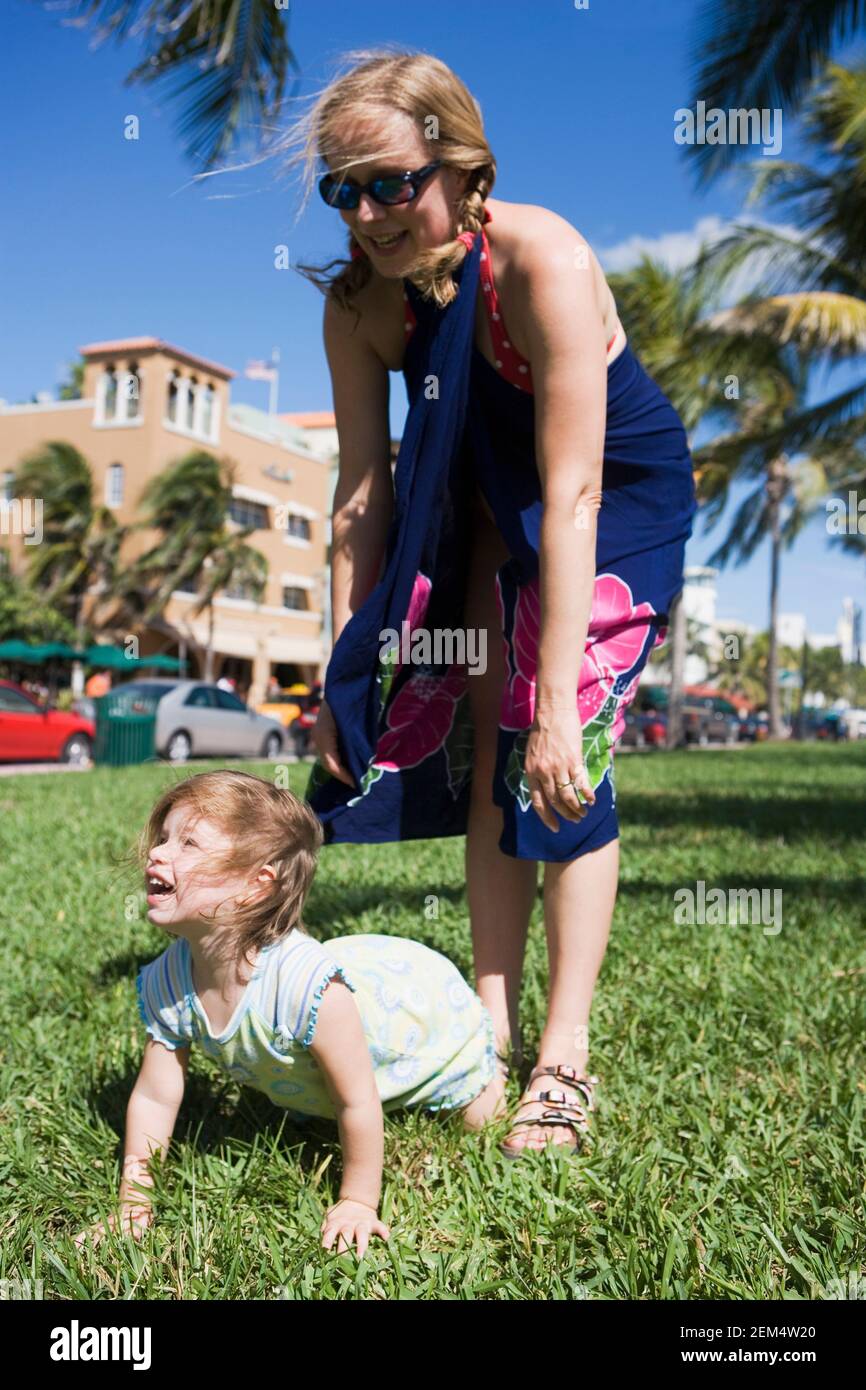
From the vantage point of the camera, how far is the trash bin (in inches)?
618

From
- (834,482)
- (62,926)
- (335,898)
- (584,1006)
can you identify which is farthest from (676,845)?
(834,482)

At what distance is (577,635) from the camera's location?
207 centimetres

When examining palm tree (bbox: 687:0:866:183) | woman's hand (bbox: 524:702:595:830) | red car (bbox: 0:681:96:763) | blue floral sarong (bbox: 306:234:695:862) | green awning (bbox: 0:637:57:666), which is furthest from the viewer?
green awning (bbox: 0:637:57:666)

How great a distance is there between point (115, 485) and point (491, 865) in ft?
135

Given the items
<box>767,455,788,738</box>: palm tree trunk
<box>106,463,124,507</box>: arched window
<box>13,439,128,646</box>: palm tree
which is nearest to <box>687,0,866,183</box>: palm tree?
<box>767,455,788,738</box>: palm tree trunk

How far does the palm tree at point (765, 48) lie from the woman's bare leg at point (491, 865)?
8468 mm

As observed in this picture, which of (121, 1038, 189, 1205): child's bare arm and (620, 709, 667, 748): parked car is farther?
(620, 709, 667, 748): parked car

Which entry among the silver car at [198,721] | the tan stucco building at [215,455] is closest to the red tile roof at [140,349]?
the tan stucco building at [215,455]

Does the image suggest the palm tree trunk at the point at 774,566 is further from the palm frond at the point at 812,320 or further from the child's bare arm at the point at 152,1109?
the child's bare arm at the point at 152,1109

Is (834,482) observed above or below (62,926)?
above

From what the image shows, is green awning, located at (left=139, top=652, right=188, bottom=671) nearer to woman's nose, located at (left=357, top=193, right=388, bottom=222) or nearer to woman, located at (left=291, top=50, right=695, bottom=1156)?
woman, located at (left=291, top=50, right=695, bottom=1156)
